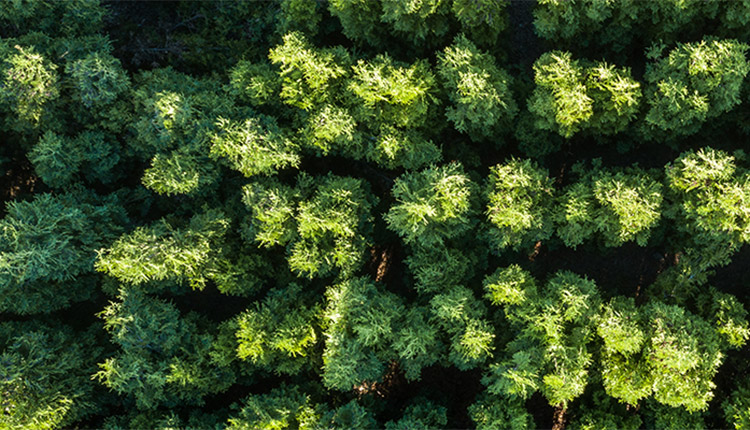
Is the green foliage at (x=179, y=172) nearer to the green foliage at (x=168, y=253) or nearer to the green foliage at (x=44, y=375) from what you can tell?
the green foliage at (x=168, y=253)

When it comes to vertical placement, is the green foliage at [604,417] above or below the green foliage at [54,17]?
below

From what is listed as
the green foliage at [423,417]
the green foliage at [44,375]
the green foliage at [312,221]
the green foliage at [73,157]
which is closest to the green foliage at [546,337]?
the green foliage at [423,417]

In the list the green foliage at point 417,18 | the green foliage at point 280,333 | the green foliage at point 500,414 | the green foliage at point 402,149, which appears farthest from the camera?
the green foliage at point 402,149

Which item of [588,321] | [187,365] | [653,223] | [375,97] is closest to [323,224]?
[375,97]

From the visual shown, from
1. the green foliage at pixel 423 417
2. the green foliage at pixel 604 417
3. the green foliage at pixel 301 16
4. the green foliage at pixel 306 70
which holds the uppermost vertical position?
the green foliage at pixel 301 16

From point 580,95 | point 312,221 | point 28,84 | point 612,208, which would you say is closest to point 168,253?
point 312,221

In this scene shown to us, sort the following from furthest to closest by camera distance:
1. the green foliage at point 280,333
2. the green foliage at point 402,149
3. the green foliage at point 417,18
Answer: the green foliage at point 402,149, the green foliage at point 280,333, the green foliage at point 417,18

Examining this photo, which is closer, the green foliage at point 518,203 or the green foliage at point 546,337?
the green foliage at point 546,337
